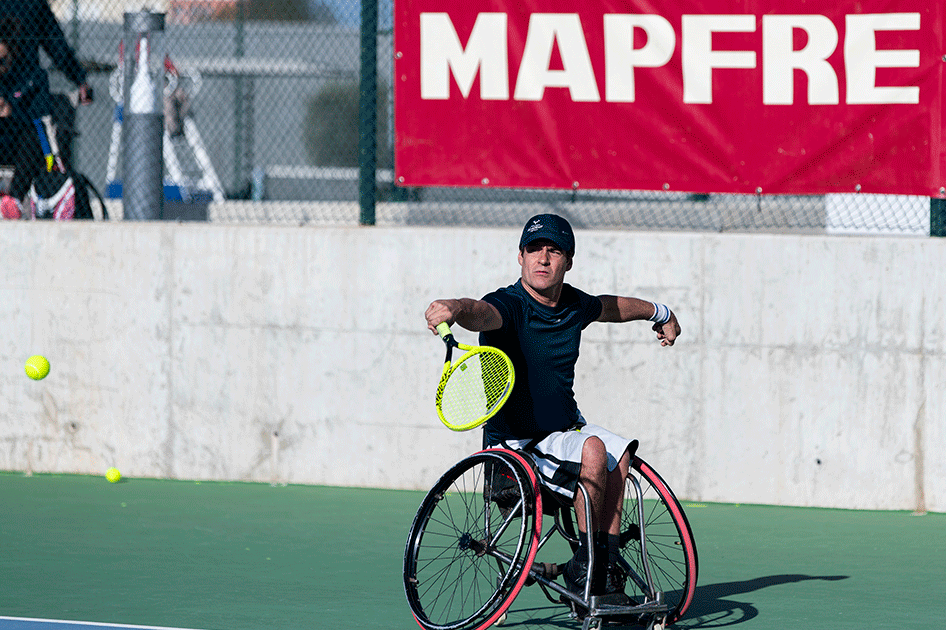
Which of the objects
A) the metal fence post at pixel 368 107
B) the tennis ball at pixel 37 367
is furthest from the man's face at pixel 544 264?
the tennis ball at pixel 37 367

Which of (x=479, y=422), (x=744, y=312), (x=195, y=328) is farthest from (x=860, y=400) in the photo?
(x=195, y=328)

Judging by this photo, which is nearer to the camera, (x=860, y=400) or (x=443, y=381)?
(x=443, y=381)

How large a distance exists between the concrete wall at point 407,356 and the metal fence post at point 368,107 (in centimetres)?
24

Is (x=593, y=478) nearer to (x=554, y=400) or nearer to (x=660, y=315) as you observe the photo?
(x=554, y=400)

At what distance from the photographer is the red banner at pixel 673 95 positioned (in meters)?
7.00

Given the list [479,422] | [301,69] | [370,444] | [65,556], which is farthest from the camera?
[301,69]

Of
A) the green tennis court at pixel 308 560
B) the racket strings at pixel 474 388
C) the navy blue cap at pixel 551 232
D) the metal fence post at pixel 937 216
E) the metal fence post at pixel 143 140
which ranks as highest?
the metal fence post at pixel 143 140

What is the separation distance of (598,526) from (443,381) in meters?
0.76

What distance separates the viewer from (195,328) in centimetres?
755

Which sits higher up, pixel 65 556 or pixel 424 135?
pixel 424 135

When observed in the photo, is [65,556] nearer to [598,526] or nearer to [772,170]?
[598,526]

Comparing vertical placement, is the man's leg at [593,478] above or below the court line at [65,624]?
above

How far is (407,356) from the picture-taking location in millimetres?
7352

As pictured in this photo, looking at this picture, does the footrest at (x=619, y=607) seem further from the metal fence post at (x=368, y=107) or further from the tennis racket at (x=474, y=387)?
the metal fence post at (x=368, y=107)
